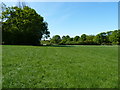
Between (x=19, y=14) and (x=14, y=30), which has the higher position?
(x=19, y=14)

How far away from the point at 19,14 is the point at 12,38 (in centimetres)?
828

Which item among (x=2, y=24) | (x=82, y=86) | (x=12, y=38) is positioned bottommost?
(x=82, y=86)

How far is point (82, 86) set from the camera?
8.64 ft

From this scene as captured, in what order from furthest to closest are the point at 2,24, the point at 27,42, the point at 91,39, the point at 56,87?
the point at 91,39
the point at 27,42
the point at 2,24
the point at 56,87

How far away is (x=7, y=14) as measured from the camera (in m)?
32.0

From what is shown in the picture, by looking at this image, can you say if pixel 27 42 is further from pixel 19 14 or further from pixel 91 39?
pixel 91 39

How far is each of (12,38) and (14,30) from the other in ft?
9.47

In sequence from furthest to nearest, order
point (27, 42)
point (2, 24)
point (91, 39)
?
1. point (91, 39)
2. point (27, 42)
3. point (2, 24)

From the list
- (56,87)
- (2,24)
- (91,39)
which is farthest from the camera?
(91,39)

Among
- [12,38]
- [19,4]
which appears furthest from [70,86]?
[19,4]

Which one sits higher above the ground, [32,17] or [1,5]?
[1,5]

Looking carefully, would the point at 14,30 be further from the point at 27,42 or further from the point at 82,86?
the point at 82,86

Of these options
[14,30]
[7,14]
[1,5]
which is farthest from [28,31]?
[1,5]

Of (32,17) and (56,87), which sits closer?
(56,87)
